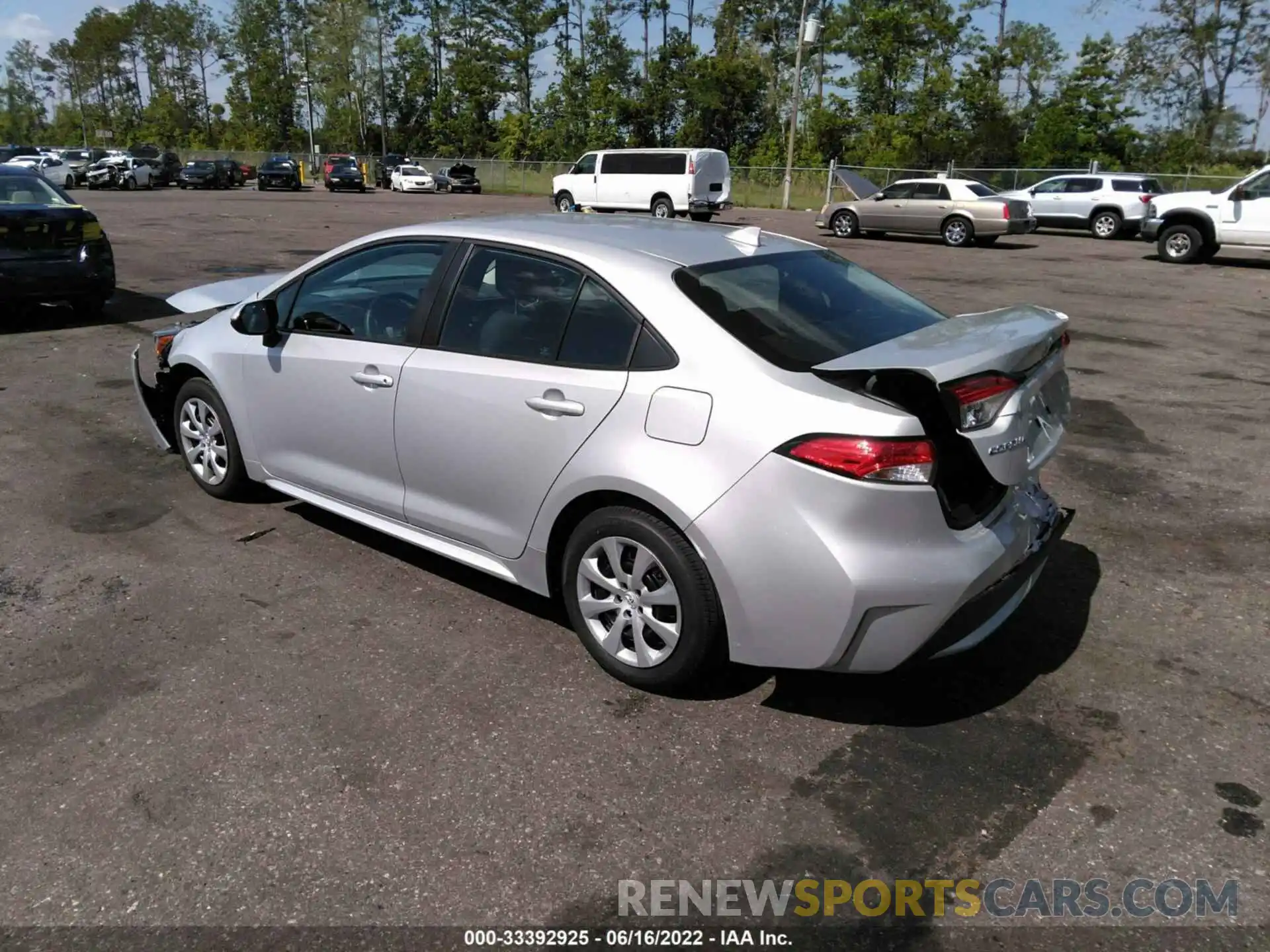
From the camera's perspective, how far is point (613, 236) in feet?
12.8

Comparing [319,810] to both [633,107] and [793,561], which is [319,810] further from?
[633,107]

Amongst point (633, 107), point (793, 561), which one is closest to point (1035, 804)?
point (793, 561)

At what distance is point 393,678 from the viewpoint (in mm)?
3555

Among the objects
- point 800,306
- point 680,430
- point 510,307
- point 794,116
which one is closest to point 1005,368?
point 800,306

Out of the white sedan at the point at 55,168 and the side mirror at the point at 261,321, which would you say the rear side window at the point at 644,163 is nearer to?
the white sedan at the point at 55,168

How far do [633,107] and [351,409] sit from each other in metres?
61.0

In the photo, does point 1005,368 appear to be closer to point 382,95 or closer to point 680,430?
point 680,430

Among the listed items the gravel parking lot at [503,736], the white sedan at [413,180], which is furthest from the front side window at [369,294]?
the white sedan at [413,180]

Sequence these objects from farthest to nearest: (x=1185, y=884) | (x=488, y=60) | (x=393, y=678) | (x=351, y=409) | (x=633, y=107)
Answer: (x=488, y=60)
(x=633, y=107)
(x=351, y=409)
(x=393, y=678)
(x=1185, y=884)

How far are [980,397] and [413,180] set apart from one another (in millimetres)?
50313

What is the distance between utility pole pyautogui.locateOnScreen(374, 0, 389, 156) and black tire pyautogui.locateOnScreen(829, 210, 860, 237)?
46.4 meters

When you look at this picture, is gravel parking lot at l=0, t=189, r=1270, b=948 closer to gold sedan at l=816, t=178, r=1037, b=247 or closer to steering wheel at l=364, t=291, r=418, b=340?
steering wheel at l=364, t=291, r=418, b=340

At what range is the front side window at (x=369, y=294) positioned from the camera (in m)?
4.12

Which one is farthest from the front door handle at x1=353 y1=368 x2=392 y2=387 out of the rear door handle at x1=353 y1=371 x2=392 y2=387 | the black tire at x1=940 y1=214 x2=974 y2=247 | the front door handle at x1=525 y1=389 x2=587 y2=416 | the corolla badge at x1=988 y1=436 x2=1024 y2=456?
the black tire at x1=940 y1=214 x2=974 y2=247
